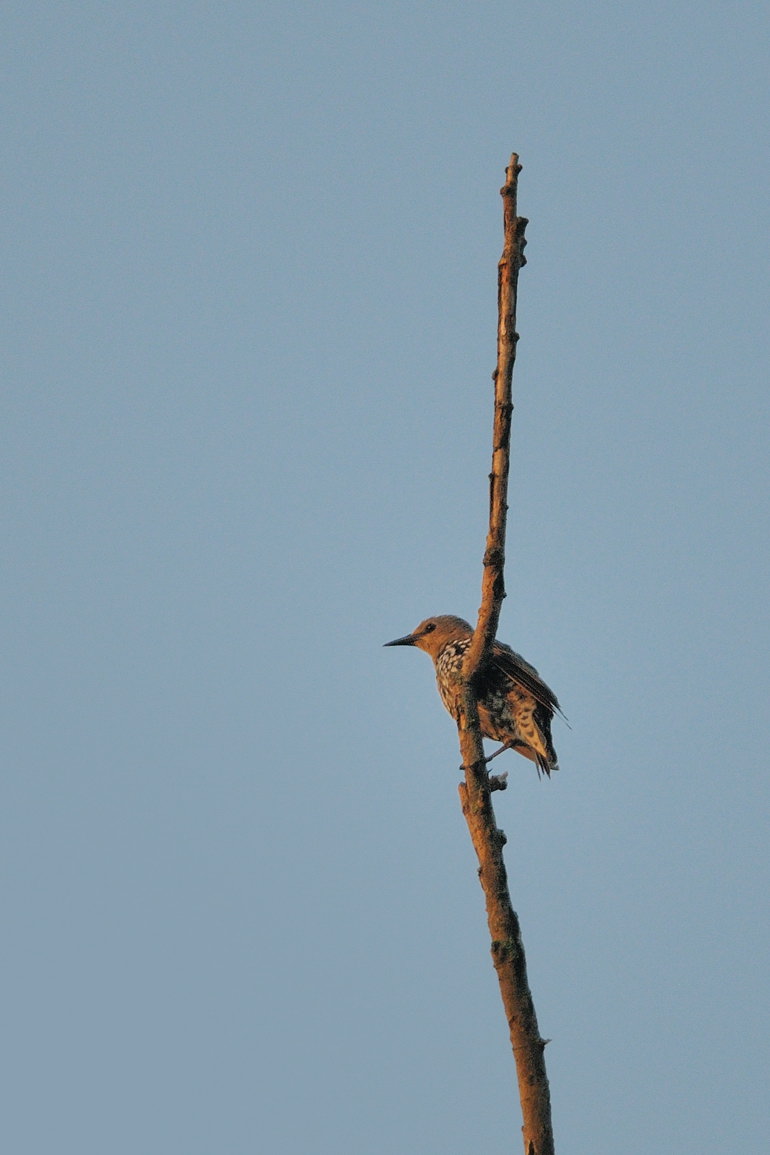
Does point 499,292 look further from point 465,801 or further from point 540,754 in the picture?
point 540,754

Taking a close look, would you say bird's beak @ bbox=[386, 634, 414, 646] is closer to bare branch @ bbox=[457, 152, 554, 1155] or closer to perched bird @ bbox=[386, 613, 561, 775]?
perched bird @ bbox=[386, 613, 561, 775]

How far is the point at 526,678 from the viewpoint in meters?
7.99

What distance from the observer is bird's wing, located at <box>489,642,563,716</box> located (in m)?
7.99

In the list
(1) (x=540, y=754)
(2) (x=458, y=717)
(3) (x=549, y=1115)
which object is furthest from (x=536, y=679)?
(3) (x=549, y=1115)

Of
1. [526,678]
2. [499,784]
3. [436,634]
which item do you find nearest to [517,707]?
[526,678]

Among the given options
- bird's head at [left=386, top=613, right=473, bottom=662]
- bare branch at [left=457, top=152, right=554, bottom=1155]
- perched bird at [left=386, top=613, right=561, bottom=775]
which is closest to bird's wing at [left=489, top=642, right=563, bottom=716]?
perched bird at [left=386, top=613, right=561, bottom=775]

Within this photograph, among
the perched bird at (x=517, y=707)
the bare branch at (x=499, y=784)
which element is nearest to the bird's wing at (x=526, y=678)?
the perched bird at (x=517, y=707)

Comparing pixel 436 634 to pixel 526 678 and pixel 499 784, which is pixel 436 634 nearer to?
pixel 526 678

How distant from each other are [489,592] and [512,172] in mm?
1396

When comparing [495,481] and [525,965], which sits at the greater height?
[495,481]

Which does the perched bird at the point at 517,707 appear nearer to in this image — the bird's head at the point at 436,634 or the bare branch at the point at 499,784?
the bird's head at the point at 436,634

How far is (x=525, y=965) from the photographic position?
3.91 meters

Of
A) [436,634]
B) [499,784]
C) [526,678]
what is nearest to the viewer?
[499,784]

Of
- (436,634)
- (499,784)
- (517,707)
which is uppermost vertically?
(436,634)
